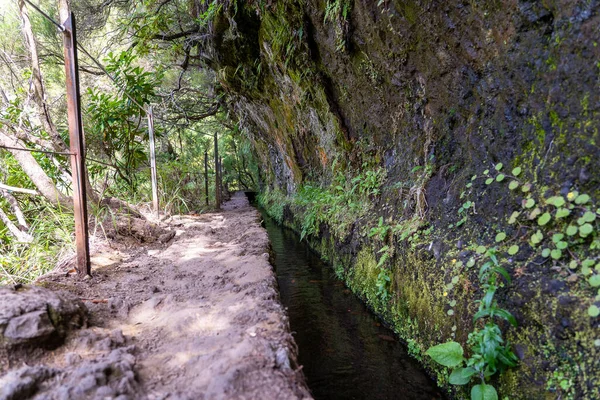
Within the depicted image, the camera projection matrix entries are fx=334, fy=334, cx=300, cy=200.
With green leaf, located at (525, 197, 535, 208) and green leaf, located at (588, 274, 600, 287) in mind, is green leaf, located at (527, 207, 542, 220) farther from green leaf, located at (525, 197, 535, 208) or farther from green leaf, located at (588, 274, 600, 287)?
green leaf, located at (588, 274, 600, 287)

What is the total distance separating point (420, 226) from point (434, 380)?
4.18ft

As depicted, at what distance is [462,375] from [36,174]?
15.2 feet

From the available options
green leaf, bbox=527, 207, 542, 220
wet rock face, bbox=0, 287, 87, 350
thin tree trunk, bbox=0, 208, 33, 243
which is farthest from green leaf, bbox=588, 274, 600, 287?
thin tree trunk, bbox=0, 208, 33, 243

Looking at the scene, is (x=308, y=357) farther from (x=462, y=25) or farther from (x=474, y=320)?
(x=462, y=25)

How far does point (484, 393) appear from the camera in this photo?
189cm

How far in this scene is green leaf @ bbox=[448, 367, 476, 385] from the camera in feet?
6.51

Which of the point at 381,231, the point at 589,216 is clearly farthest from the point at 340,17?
the point at 589,216

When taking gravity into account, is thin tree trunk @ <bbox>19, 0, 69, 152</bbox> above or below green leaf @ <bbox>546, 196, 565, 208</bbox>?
above

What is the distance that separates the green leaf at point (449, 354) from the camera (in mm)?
2061

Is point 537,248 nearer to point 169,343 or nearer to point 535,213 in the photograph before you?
point 535,213

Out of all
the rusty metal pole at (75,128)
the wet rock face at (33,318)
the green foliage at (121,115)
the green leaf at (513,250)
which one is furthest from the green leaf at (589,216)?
the green foliage at (121,115)

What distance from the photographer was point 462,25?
2.67 metres

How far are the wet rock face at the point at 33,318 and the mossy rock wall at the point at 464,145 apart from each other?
94.1 inches

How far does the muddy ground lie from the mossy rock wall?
124 cm
